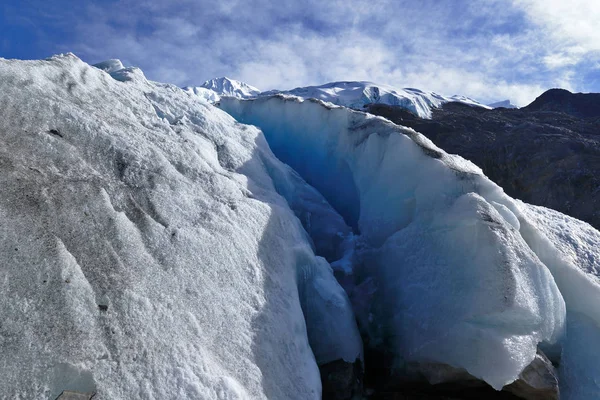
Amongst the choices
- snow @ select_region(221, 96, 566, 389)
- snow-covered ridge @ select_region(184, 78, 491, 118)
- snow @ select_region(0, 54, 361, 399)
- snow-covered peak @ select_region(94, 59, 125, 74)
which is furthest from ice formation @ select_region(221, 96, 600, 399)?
snow-covered ridge @ select_region(184, 78, 491, 118)

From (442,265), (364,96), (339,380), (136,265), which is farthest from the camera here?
(364,96)

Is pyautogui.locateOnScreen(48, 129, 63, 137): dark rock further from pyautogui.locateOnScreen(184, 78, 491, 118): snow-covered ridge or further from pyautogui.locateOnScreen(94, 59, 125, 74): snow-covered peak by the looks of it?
pyautogui.locateOnScreen(184, 78, 491, 118): snow-covered ridge

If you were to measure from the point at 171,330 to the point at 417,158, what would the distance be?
3.58 meters

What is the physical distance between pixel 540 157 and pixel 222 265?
13.0 metres

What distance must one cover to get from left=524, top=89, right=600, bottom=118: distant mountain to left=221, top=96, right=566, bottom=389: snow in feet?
82.3

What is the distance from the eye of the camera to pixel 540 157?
1284 centimetres

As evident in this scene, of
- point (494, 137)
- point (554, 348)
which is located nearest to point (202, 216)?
point (554, 348)

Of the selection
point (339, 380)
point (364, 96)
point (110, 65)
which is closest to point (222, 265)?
point (339, 380)

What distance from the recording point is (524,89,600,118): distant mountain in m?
25.4

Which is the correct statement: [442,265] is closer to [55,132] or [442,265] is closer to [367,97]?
[55,132]

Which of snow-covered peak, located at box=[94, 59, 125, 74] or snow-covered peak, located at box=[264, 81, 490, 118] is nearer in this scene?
snow-covered peak, located at box=[94, 59, 125, 74]

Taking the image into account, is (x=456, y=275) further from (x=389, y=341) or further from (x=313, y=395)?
(x=313, y=395)

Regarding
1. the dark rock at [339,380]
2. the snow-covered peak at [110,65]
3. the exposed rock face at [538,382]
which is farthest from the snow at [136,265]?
the snow-covered peak at [110,65]

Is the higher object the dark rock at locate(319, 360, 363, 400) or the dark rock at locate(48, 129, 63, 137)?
the dark rock at locate(48, 129, 63, 137)
